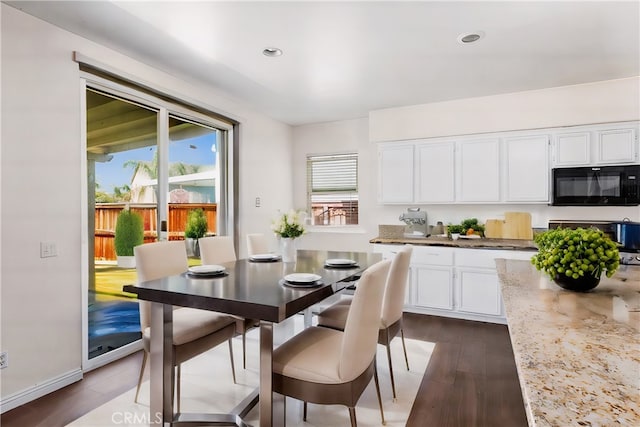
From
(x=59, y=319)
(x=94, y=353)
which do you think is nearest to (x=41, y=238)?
(x=59, y=319)

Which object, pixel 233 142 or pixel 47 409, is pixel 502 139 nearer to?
pixel 233 142

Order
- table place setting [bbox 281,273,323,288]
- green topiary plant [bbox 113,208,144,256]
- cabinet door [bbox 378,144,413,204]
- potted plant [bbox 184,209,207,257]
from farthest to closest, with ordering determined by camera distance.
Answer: cabinet door [bbox 378,144,413,204]
potted plant [bbox 184,209,207,257]
green topiary plant [bbox 113,208,144,256]
table place setting [bbox 281,273,323,288]

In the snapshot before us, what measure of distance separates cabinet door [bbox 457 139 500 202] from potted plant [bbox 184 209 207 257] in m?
3.06

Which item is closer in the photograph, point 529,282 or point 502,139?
point 529,282

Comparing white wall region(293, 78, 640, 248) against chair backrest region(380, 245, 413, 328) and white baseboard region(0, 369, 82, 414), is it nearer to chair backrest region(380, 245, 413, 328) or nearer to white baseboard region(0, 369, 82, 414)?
chair backrest region(380, 245, 413, 328)

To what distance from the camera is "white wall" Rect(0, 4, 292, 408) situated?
2.24 metres

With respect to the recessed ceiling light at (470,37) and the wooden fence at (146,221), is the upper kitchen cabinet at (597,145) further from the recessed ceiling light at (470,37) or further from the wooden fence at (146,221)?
the wooden fence at (146,221)

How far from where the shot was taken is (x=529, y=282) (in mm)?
1609

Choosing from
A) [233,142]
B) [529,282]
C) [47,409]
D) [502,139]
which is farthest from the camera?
[233,142]

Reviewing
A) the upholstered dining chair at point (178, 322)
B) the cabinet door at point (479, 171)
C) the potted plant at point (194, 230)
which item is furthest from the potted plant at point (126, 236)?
the cabinet door at point (479, 171)

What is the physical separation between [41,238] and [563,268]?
3078 mm

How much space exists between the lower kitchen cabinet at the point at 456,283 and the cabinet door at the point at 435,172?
71 cm

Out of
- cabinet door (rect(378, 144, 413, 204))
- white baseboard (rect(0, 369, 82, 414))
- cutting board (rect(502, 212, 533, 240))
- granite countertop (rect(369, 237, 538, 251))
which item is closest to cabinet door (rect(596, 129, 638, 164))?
cutting board (rect(502, 212, 533, 240))

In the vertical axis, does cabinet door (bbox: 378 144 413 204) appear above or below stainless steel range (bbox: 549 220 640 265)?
above
